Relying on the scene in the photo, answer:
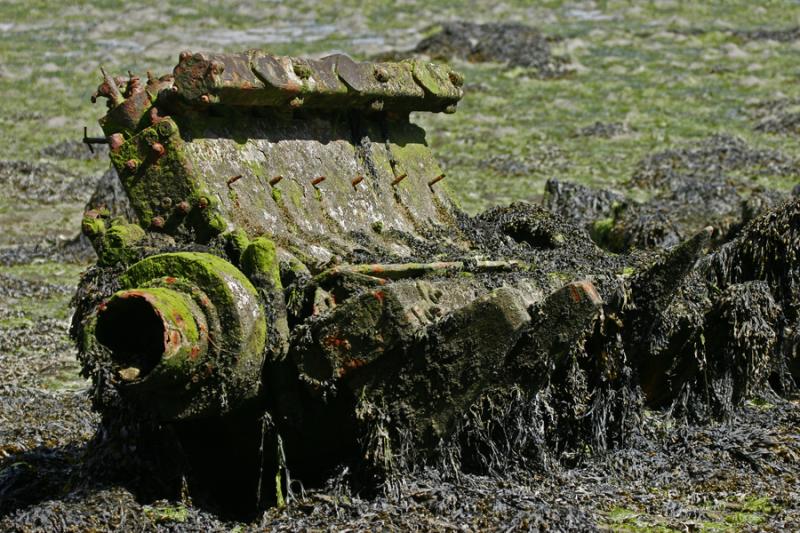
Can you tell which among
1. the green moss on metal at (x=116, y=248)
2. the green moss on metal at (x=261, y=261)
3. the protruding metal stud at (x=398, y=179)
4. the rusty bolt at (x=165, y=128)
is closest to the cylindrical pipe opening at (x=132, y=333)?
the green moss on metal at (x=261, y=261)

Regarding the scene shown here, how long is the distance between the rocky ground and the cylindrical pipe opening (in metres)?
0.96

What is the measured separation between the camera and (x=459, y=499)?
686cm

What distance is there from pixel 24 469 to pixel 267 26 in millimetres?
25754

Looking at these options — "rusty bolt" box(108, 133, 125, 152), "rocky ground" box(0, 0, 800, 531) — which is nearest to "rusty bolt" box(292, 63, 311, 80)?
"rusty bolt" box(108, 133, 125, 152)

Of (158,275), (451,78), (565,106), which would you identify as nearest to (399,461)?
(158,275)

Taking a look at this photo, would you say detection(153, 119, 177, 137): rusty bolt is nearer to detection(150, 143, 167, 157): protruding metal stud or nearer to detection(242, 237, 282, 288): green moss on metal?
detection(150, 143, 167, 157): protruding metal stud

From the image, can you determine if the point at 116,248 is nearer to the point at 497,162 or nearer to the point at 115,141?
the point at 115,141

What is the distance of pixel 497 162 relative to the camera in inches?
864

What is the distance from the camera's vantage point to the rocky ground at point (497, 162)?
6957 millimetres

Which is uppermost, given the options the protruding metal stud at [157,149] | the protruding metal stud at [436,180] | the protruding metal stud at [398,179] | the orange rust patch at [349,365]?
the protruding metal stud at [157,149]

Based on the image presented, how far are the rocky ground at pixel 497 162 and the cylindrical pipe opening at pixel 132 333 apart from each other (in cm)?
96

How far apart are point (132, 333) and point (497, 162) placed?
51.7 feet

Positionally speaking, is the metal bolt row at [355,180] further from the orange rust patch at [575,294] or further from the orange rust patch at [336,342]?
the orange rust patch at [575,294]

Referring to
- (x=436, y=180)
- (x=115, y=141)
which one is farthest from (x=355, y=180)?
(x=115, y=141)
